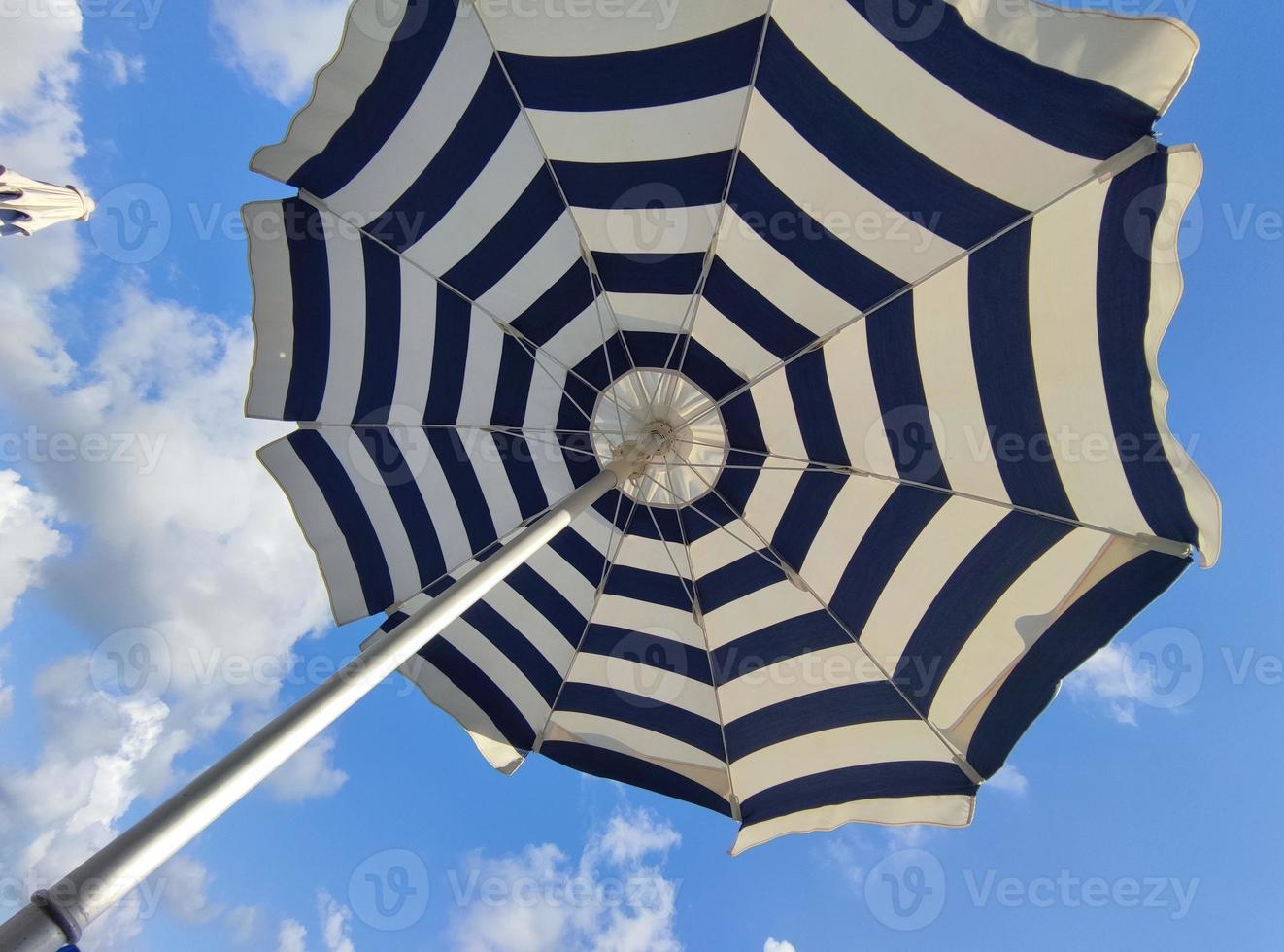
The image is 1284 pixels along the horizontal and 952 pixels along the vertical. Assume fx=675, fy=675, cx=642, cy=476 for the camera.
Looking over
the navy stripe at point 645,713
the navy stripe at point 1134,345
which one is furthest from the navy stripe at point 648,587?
the navy stripe at point 1134,345

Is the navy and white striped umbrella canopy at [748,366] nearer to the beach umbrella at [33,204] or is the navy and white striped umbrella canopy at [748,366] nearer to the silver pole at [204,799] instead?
the silver pole at [204,799]

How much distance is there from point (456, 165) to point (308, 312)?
1370 millimetres

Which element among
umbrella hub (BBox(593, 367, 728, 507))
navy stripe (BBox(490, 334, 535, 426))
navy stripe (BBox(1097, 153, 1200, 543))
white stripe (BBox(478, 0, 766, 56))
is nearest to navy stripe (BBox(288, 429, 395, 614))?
navy stripe (BBox(490, 334, 535, 426))

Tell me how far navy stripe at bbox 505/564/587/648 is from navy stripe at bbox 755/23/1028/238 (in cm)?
330

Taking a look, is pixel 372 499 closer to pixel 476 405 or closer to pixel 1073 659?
pixel 476 405

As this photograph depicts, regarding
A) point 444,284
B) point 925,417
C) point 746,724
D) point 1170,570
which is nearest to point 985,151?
point 925,417

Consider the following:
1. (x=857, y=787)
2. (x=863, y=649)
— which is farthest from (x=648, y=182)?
(x=857, y=787)

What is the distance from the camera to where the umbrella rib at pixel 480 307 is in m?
3.84

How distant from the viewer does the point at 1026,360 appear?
10.7 ft

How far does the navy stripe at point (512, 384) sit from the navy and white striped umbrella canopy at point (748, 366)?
0.07 feet

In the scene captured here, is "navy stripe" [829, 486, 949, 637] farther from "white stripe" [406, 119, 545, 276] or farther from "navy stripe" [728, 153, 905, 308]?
"white stripe" [406, 119, 545, 276]

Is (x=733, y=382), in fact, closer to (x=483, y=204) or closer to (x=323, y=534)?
(x=483, y=204)

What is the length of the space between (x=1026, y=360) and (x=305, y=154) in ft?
12.5

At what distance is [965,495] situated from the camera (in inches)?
147
